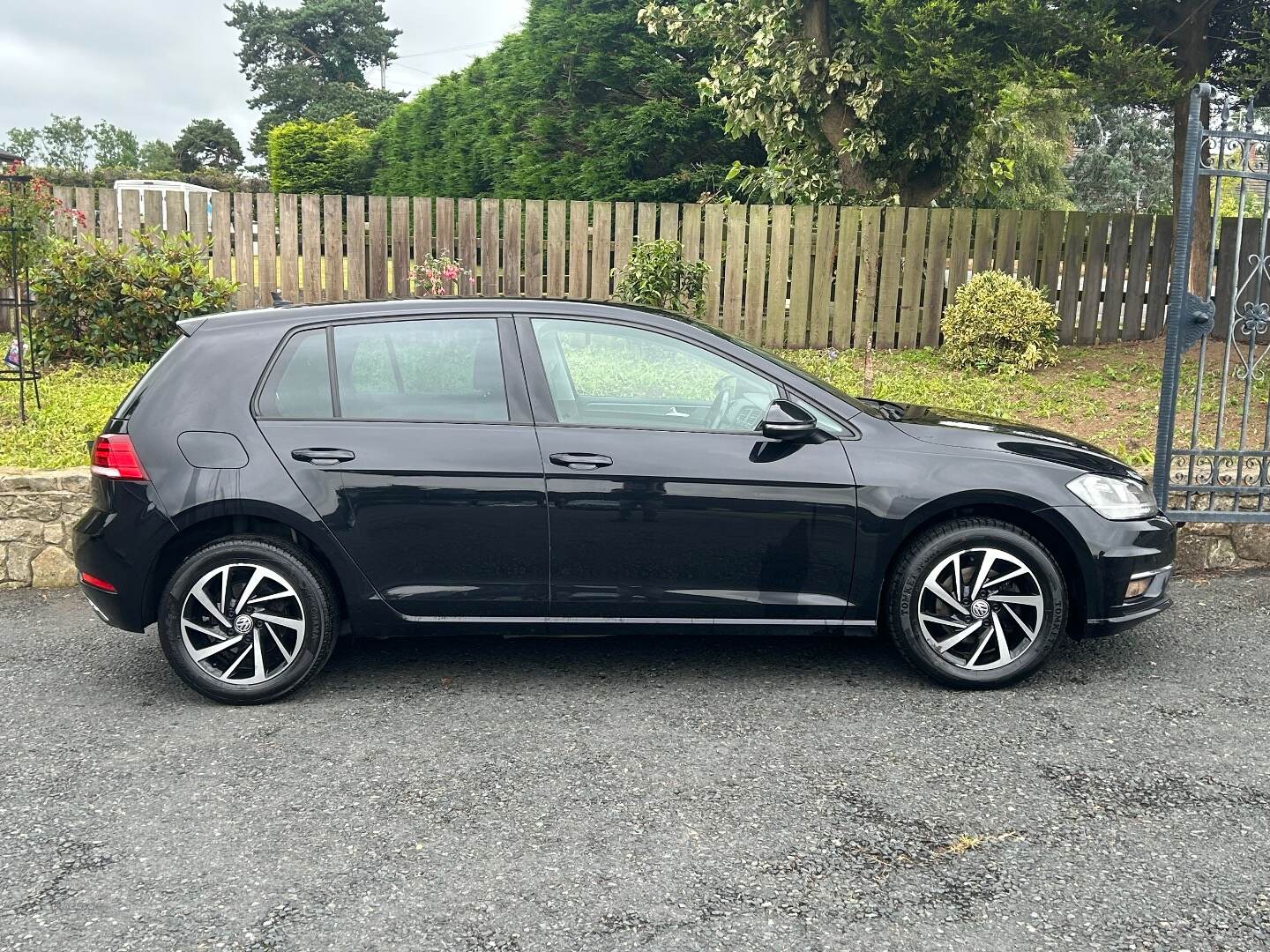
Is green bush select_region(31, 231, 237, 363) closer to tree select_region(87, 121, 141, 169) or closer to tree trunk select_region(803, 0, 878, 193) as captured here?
tree trunk select_region(803, 0, 878, 193)

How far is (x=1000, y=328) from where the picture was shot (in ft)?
35.4

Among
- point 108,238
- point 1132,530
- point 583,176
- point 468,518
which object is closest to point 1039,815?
point 1132,530

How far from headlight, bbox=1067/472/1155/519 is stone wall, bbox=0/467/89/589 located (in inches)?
201

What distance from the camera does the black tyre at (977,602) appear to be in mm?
4562

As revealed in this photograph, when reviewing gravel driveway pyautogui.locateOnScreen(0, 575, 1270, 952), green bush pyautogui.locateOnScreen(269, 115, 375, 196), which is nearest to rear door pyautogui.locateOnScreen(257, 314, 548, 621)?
gravel driveway pyautogui.locateOnScreen(0, 575, 1270, 952)

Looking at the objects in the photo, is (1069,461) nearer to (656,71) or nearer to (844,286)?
(844,286)

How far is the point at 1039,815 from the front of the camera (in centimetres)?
361

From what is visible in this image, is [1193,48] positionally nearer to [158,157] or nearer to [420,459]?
[420,459]

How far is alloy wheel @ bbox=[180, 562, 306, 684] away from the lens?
4.48 metres

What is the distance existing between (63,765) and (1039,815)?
334 cm

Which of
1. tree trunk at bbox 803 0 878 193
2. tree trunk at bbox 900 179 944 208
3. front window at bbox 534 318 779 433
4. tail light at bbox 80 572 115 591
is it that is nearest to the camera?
tail light at bbox 80 572 115 591

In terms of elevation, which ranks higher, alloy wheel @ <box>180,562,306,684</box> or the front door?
the front door

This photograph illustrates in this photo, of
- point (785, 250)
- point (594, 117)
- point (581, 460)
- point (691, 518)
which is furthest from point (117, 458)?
point (594, 117)

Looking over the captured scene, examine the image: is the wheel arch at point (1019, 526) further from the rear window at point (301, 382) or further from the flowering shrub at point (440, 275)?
the flowering shrub at point (440, 275)
